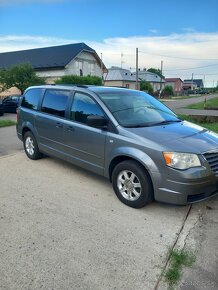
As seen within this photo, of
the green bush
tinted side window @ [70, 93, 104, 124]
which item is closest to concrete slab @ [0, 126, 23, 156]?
tinted side window @ [70, 93, 104, 124]

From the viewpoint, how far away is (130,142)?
4.07m

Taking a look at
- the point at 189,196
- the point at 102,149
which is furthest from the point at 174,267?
the point at 102,149

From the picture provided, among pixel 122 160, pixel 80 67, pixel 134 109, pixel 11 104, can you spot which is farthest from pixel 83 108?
pixel 80 67

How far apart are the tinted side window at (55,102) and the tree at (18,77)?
944 inches

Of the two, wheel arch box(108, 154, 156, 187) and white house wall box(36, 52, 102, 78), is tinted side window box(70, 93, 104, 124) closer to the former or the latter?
wheel arch box(108, 154, 156, 187)

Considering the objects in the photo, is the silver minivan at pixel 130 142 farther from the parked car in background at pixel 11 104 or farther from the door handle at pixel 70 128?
the parked car in background at pixel 11 104

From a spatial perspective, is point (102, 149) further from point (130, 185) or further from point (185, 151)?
point (185, 151)

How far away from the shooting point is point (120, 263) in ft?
9.47

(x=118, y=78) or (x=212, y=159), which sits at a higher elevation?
(x=118, y=78)

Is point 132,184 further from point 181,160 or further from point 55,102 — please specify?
point 55,102

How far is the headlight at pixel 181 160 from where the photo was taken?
3668mm

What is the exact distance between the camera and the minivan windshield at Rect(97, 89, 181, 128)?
177 inches

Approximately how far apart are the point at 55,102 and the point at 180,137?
2.71 metres

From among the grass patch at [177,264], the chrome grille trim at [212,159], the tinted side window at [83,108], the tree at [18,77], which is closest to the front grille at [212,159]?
the chrome grille trim at [212,159]
